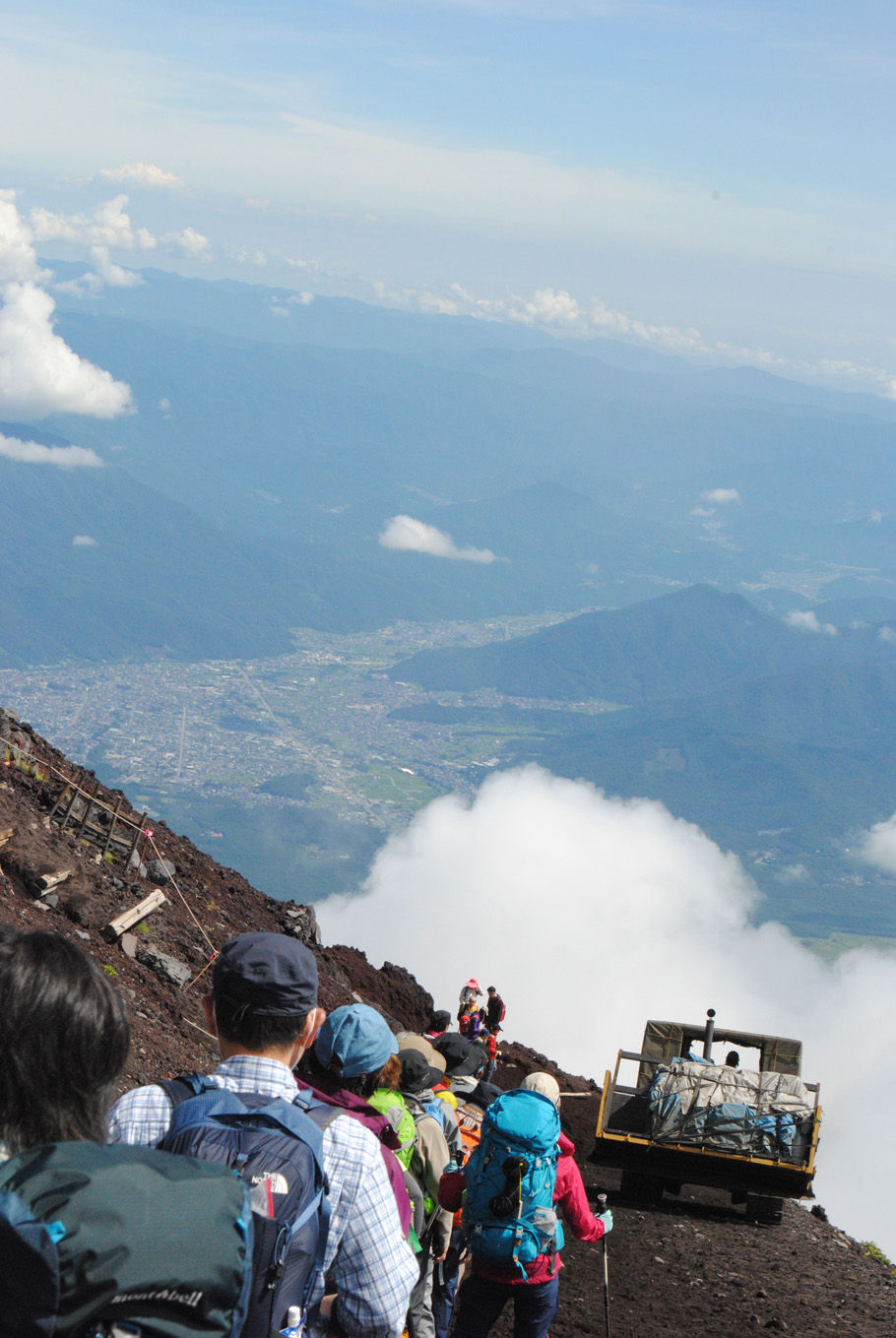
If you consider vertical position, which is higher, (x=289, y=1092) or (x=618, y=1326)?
(x=289, y=1092)

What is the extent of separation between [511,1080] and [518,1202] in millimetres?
13211

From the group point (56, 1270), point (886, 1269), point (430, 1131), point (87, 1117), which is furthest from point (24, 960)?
point (886, 1269)

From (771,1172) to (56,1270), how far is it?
1300cm

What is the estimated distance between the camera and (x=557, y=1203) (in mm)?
6227

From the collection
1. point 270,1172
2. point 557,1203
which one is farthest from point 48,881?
point 270,1172

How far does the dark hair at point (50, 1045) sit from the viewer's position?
8.86 feet

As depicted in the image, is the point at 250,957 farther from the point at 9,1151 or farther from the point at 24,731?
the point at 24,731

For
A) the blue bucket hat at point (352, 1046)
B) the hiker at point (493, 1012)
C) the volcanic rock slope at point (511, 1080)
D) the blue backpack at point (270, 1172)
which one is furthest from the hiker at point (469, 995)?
the blue backpack at point (270, 1172)

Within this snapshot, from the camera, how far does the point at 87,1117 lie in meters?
2.77

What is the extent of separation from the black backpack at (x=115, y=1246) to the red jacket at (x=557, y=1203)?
401cm

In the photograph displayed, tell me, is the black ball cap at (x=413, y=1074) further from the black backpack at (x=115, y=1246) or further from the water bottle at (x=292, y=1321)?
the black backpack at (x=115, y=1246)

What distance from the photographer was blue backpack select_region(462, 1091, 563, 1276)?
18.6ft

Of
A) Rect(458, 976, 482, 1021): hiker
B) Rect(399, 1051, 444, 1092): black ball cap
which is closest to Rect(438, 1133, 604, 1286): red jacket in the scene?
Rect(399, 1051, 444, 1092): black ball cap

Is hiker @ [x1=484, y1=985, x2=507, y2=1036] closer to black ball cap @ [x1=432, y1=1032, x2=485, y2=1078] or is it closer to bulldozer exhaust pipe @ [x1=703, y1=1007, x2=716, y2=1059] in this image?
bulldozer exhaust pipe @ [x1=703, y1=1007, x2=716, y2=1059]
